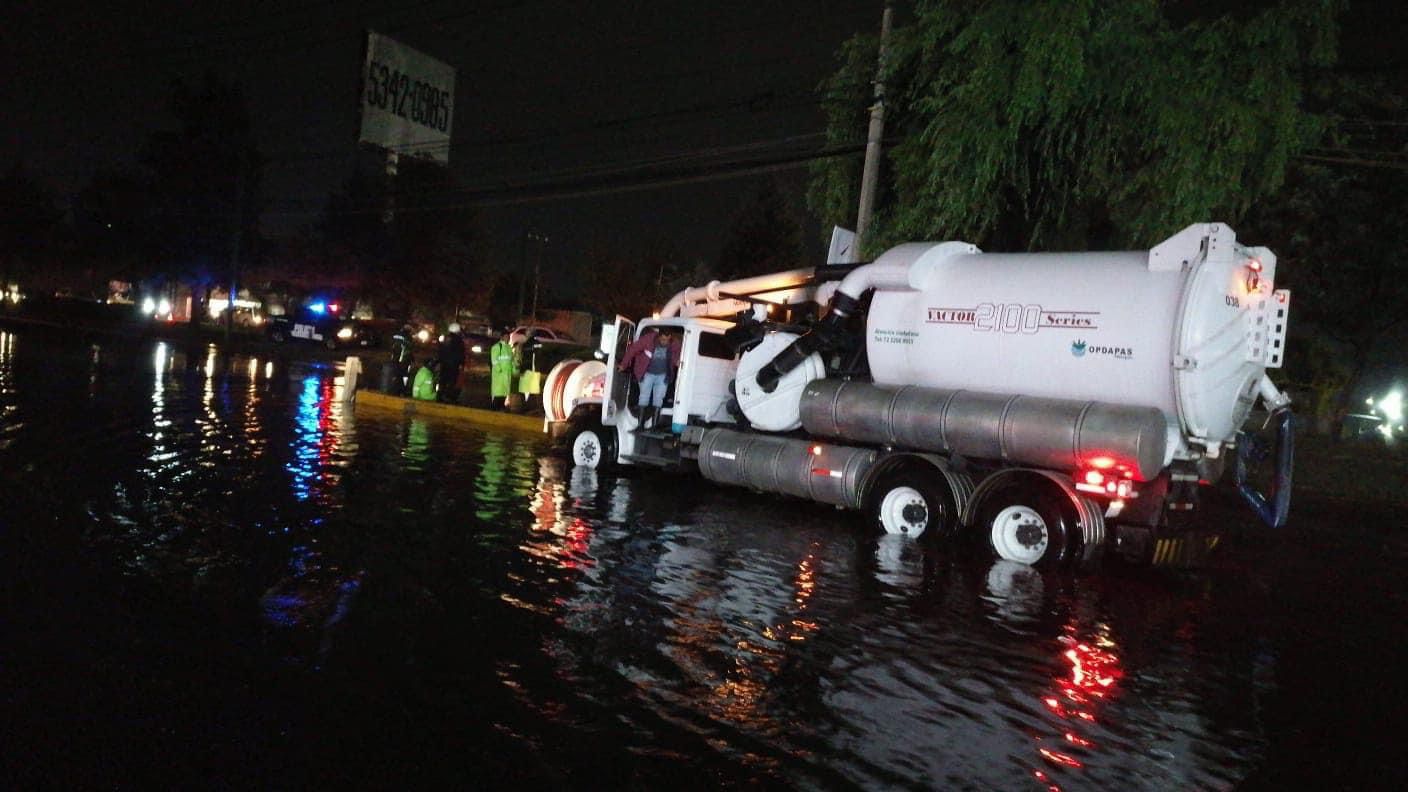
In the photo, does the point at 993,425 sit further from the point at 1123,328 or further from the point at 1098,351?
the point at 1123,328

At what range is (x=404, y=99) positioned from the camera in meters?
37.1

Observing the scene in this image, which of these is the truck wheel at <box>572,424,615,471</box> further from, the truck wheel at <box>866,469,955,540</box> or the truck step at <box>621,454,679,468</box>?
the truck wheel at <box>866,469,955,540</box>

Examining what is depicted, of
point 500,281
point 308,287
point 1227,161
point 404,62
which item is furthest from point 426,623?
point 500,281

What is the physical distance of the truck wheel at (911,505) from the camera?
39.3ft

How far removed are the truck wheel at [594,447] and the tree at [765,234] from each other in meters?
43.2

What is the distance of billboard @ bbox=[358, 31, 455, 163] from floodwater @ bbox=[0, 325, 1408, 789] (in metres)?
24.6

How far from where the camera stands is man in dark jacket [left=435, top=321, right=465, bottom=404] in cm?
2473

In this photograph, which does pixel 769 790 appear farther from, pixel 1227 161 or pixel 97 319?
pixel 97 319

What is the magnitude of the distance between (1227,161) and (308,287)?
58624mm

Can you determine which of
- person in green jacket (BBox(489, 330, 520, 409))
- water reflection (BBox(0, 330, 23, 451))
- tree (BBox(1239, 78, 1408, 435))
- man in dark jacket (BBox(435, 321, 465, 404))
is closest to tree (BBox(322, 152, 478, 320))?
water reflection (BBox(0, 330, 23, 451))

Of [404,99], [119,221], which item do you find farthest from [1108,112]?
[119,221]

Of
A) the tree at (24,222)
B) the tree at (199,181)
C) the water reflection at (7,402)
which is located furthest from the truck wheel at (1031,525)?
the tree at (24,222)

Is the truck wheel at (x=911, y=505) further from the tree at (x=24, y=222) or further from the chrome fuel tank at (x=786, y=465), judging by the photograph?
the tree at (x=24, y=222)

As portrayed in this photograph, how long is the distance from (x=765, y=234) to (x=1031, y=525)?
1948 inches
